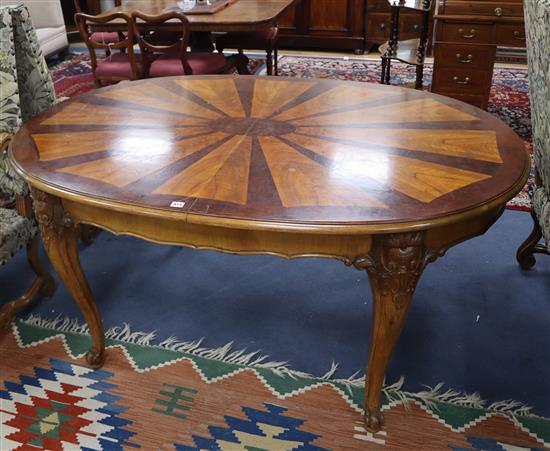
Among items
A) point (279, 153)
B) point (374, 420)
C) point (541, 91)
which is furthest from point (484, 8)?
point (374, 420)

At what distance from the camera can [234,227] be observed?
1030mm

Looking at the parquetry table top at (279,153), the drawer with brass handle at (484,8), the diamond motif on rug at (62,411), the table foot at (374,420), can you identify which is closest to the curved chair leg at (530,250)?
the parquetry table top at (279,153)

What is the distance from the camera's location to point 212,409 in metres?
1.42

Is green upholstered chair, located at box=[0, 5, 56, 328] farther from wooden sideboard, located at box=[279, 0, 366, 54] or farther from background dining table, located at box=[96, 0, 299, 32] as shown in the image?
wooden sideboard, located at box=[279, 0, 366, 54]

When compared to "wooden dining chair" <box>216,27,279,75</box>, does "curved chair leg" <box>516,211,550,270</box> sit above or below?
below

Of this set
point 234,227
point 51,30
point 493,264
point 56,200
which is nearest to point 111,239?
point 56,200

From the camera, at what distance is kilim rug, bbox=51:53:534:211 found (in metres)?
3.49

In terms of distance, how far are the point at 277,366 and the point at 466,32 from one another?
2.42 metres

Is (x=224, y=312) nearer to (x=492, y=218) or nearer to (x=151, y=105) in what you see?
(x=151, y=105)

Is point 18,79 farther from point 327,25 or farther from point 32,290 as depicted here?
point 327,25

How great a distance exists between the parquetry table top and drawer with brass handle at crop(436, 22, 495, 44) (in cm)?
162

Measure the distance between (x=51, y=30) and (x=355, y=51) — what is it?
8.33 feet

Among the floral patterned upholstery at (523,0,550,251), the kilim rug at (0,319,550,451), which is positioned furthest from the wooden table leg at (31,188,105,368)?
the floral patterned upholstery at (523,0,550,251)

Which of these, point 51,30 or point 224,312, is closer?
point 224,312
